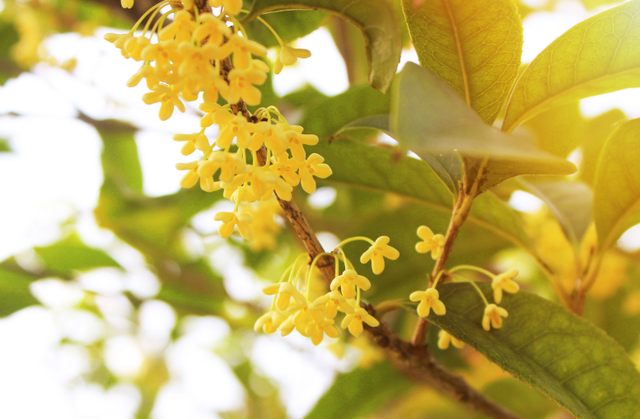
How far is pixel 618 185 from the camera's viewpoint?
878 millimetres

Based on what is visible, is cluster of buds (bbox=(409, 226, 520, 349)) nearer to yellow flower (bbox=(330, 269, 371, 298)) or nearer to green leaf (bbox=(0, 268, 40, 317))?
yellow flower (bbox=(330, 269, 371, 298))

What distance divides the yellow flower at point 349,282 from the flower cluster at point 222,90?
128 mm

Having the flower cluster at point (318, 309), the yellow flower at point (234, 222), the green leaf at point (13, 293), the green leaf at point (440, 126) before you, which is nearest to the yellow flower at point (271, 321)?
the flower cluster at point (318, 309)

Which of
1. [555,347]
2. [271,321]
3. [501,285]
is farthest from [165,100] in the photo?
[555,347]

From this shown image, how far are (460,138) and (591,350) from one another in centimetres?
52

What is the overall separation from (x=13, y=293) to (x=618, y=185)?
213cm

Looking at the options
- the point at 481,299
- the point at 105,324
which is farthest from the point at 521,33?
the point at 105,324

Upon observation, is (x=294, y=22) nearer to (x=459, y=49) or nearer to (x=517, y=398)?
(x=459, y=49)

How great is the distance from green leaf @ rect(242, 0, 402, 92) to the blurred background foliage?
0.26 m

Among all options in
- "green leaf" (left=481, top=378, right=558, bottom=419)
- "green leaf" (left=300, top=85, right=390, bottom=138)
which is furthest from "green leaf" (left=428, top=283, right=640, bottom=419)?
"green leaf" (left=481, top=378, right=558, bottom=419)

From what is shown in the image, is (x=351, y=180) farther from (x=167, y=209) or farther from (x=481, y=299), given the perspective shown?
(x=167, y=209)

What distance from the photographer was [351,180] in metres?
1.03

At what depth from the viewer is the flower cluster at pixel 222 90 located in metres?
0.49

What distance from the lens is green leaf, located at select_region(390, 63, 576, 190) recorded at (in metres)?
0.37
